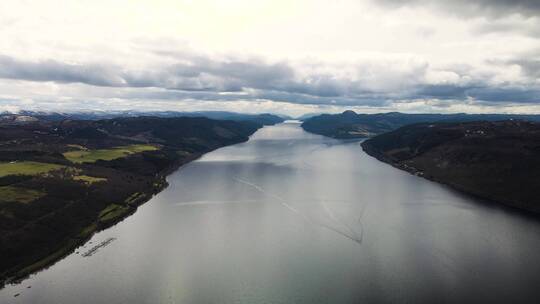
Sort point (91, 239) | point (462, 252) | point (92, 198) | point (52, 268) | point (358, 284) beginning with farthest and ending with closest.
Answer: point (92, 198) → point (91, 239) → point (462, 252) → point (52, 268) → point (358, 284)

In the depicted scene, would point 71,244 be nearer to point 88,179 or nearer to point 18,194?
point 18,194

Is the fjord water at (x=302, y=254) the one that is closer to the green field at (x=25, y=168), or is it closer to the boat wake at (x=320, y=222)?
the boat wake at (x=320, y=222)

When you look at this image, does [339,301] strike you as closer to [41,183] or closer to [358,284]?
[358,284]

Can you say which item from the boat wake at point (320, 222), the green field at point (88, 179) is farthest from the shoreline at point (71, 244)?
the boat wake at point (320, 222)

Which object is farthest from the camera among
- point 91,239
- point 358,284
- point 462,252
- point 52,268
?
point 91,239

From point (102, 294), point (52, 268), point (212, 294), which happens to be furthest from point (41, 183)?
point (212, 294)

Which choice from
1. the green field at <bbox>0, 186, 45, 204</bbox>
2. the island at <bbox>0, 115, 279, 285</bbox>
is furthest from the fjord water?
the green field at <bbox>0, 186, 45, 204</bbox>
